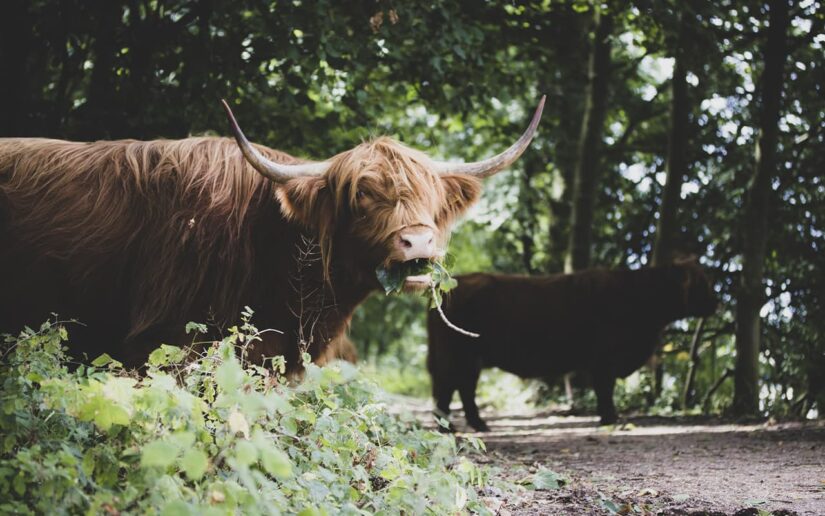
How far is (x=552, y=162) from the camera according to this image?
1120cm

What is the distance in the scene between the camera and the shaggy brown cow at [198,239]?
12.4ft

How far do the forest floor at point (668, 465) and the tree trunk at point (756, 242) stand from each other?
1.42 feet

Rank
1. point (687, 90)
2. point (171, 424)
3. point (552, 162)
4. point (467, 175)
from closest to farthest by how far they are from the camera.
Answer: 1. point (171, 424)
2. point (467, 175)
3. point (687, 90)
4. point (552, 162)

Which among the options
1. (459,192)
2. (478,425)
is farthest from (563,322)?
(459,192)

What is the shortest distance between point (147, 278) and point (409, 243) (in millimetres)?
1228

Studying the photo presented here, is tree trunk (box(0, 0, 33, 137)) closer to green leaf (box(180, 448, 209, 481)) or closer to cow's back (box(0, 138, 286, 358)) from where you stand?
cow's back (box(0, 138, 286, 358))

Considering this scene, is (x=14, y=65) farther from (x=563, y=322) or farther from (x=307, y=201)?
(x=563, y=322)

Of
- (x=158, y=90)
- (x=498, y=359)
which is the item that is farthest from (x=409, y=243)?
(x=498, y=359)

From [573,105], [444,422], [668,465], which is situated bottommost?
[668,465]

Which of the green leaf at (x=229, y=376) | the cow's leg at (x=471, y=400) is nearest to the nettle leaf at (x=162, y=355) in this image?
the green leaf at (x=229, y=376)

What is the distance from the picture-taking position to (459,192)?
4293mm

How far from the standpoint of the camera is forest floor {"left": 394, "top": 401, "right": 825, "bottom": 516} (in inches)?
134

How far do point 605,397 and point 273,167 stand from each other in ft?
15.1

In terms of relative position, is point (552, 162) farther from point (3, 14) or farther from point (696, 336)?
point (3, 14)
